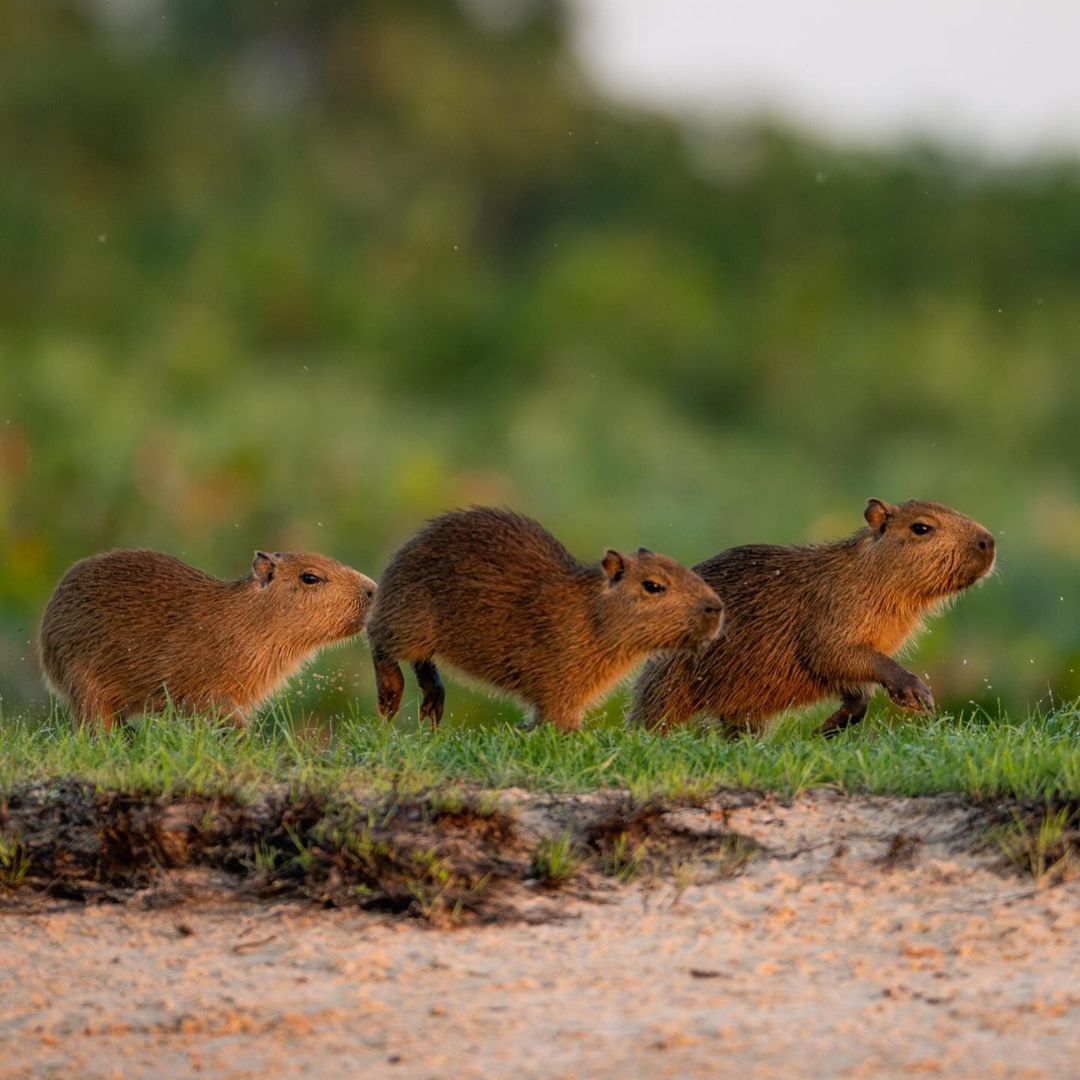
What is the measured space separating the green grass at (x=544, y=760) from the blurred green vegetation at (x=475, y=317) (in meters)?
7.34

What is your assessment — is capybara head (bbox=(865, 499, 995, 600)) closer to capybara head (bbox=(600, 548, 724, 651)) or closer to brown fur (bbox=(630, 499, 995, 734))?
brown fur (bbox=(630, 499, 995, 734))

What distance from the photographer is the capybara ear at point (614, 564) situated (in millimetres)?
7051

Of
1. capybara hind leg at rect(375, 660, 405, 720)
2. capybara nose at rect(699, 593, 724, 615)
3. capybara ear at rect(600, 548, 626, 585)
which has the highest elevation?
capybara ear at rect(600, 548, 626, 585)

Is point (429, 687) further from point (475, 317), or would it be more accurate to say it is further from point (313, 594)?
point (475, 317)

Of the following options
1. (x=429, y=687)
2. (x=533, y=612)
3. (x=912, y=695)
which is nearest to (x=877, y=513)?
(x=912, y=695)

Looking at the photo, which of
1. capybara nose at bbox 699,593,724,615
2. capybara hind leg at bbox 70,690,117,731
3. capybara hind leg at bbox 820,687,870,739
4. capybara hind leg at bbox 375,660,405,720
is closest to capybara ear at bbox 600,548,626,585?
capybara nose at bbox 699,593,724,615

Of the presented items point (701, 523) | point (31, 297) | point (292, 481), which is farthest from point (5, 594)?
point (31, 297)

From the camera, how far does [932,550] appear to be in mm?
7383

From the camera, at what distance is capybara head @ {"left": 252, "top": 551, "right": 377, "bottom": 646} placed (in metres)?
7.45

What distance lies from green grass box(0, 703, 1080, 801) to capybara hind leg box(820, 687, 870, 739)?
25.1 inches

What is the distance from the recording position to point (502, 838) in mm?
5719

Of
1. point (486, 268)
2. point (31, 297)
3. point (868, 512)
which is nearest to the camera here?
point (868, 512)

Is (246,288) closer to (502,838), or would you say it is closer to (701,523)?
(701,523)

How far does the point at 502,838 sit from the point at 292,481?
514 inches
